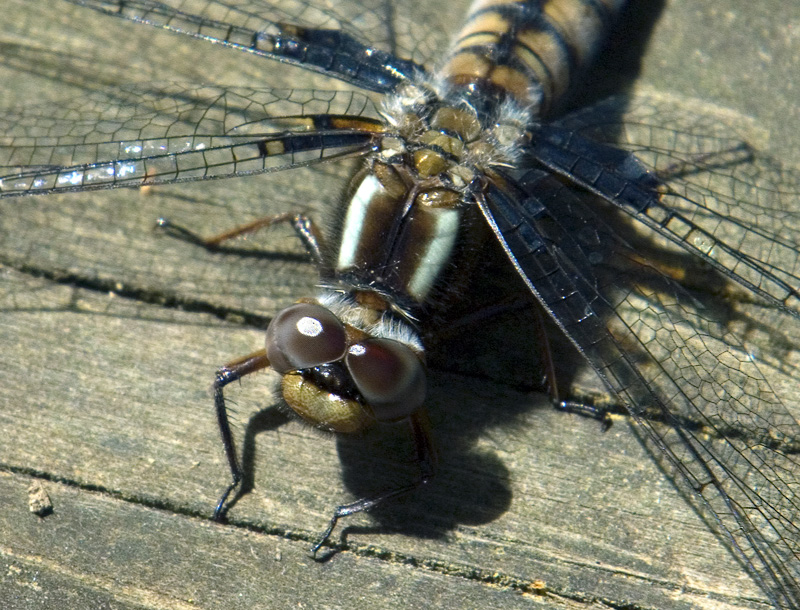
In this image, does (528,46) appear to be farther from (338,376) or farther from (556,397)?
(338,376)

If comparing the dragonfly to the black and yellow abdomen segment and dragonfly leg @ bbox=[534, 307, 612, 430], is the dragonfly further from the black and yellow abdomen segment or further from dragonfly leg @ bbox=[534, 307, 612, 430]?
dragonfly leg @ bbox=[534, 307, 612, 430]

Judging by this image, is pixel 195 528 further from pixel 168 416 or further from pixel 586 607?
pixel 586 607

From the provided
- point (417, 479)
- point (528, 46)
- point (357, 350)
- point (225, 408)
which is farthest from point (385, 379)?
point (528, 46)

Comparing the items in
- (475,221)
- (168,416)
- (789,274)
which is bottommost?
(168,416)

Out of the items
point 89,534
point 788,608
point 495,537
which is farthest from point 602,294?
point 89,534

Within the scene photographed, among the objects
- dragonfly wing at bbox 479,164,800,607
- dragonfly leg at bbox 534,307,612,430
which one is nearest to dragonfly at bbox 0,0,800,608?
dragonfly wing at bbox 479,164,800,607
